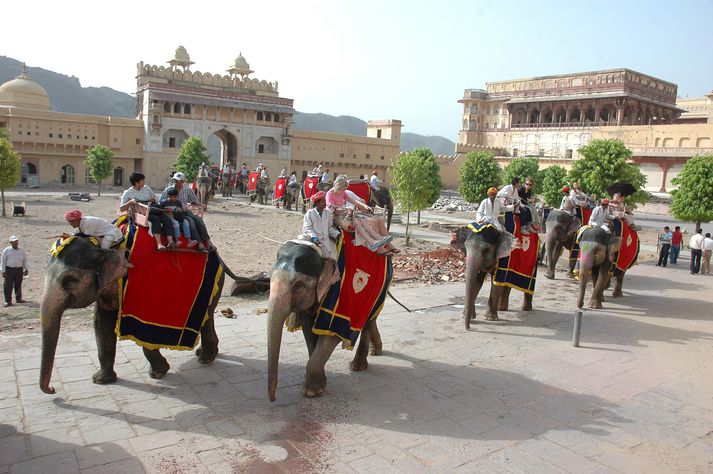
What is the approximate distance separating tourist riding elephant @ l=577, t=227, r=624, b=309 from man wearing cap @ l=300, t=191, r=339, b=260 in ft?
19.5

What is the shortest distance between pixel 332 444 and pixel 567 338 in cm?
496

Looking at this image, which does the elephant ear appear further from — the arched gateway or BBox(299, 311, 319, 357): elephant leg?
the arched gateway

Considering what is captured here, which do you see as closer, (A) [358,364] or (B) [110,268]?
(B) [110,268]

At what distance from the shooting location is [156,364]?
20.0 feet

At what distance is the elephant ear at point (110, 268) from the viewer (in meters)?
5.32

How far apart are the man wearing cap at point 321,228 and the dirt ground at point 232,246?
11.4 feet

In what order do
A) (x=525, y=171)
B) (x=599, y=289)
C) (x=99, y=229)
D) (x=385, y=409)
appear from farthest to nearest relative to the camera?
(x=525, y=171) < (x=599, y=289) < (x=385, y=409) < (x=99, y=229)

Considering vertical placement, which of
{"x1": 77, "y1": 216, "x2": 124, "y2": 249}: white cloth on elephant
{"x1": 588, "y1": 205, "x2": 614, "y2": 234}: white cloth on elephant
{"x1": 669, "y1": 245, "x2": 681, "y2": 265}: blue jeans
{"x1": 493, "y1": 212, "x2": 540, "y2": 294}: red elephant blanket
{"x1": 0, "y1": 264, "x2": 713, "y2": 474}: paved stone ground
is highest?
{"x1": 588, "y1": 205, "x2": 614, "y2": 234}: white cloth on elephant

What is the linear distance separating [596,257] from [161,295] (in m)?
7.58

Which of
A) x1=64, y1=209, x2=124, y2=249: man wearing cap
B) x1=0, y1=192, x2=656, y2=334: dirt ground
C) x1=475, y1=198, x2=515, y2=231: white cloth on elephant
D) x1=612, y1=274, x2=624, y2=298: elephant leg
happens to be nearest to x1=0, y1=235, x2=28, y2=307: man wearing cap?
x1=0, y1=192, x2=656, y2=334: dirt ground

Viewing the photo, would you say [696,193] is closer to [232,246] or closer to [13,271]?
[232,246]

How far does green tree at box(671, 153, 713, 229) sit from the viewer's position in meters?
19.5

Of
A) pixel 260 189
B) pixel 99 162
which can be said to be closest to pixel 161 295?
pixel 260 189

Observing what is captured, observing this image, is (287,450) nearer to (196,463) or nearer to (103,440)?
(196,463)
